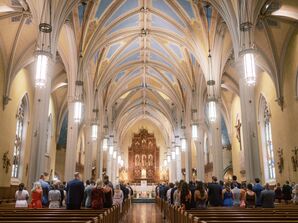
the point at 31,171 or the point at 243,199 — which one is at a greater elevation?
the point at 31,171

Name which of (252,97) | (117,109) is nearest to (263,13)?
(252,97)

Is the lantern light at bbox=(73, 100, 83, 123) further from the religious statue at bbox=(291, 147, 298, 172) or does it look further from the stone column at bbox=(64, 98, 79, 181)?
the religious statue at bbox=(291, 147, 298, 172)

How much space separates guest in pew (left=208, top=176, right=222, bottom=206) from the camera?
1020 centimetres

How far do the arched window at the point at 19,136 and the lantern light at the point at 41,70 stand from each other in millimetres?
10995

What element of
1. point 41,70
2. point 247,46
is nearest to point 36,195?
point 41,70

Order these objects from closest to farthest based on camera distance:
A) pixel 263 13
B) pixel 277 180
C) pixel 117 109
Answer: pixel 263 13 → pixel 277 180 → pixel 117 109

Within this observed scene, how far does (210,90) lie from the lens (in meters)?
18.8

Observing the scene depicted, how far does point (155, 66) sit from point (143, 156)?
2328 cm

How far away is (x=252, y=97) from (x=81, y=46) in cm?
1073

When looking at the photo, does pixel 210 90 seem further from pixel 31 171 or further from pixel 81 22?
pixel 31 171

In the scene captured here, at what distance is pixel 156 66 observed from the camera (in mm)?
28625

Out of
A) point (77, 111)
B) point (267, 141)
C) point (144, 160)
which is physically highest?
point (77, 111)

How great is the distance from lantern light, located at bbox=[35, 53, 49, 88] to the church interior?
4 centimetres

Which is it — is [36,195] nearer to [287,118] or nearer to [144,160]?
[287,118]
